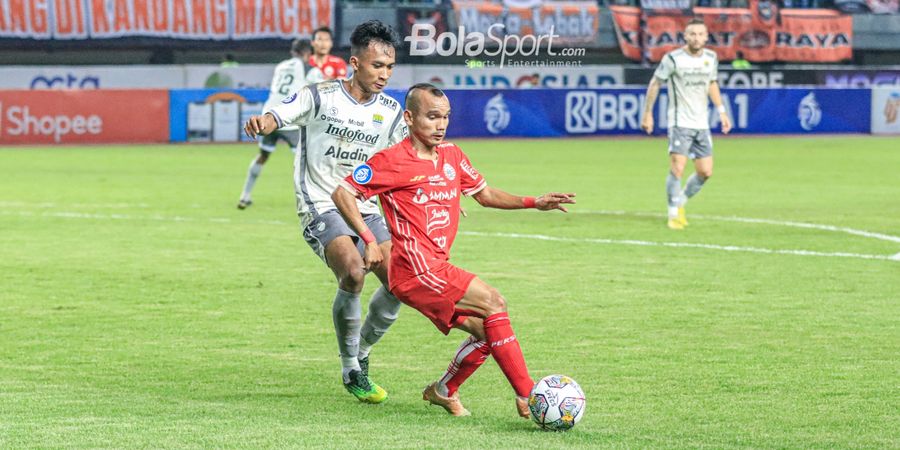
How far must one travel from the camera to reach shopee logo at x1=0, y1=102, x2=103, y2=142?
3170 cm

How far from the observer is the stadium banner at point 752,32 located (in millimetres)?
44844

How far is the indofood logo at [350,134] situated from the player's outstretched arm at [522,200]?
90 centimetres

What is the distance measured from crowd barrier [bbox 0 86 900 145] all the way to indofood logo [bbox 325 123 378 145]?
929 inches

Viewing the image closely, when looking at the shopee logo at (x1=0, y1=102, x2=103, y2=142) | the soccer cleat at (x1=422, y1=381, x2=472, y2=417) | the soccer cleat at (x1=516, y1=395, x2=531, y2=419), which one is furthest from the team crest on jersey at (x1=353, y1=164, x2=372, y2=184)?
the shopee logo at (x1=0, y1=102, x2=103, y2=142)

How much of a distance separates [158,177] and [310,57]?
6036 mm

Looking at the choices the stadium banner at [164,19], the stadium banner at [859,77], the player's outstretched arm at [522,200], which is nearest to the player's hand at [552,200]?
the player's outstretched arm at [522,200]

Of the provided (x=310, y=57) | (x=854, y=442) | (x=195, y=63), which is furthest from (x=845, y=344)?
(x=195, y=63)

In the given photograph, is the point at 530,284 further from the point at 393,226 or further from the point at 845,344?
the point at 393,226

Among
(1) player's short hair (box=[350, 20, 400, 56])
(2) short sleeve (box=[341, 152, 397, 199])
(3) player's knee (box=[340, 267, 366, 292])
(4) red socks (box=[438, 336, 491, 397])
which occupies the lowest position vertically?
(4) red socks (box=[438, 336, 491, 397])

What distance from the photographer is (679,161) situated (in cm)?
1636

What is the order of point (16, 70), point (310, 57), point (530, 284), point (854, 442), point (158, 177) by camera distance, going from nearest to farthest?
point (854, 442)
point (530, 284)
point (310, 57)
point (158, 177)
point (16, 70)

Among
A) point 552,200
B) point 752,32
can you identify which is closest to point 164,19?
point 752,32

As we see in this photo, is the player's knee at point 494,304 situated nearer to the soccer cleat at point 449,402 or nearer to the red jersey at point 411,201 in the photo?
the red jersey at point 411,201

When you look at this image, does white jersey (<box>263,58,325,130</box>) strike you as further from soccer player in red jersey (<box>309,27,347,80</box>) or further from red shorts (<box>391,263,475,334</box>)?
red shorts (<box>391,263,475,334</box>)
